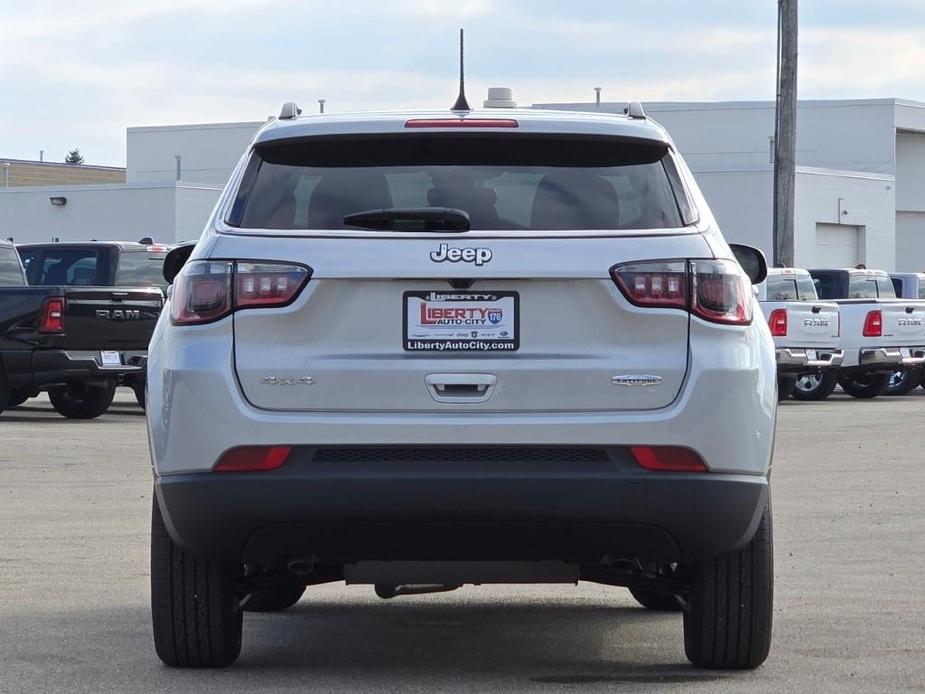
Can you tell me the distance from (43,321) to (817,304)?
34.5ft

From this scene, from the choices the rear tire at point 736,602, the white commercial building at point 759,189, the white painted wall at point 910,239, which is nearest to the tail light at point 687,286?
the rear tire at point 736,602

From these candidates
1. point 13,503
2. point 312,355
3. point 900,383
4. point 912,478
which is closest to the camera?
point 312,355

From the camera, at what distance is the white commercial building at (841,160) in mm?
53156

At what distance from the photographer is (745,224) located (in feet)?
170

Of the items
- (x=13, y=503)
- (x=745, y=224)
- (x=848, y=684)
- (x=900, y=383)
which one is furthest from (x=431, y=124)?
(x=745, y=224)

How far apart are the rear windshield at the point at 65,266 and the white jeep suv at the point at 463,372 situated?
16.0 meters

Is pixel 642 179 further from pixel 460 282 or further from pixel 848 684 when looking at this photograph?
pixel 848 684

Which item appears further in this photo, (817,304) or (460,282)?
(817,304)

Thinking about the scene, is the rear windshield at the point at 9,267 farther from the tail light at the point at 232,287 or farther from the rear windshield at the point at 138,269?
the tail light at the point at 232,287

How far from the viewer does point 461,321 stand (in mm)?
5699

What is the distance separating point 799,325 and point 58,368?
1009 cm

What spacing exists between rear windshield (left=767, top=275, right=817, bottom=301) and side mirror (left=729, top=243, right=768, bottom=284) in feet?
59.5

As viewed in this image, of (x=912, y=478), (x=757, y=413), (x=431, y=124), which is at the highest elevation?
(x=431, y=124)

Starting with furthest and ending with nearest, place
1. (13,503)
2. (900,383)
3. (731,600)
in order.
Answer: (900,383) → (13,503) → (731,600)
